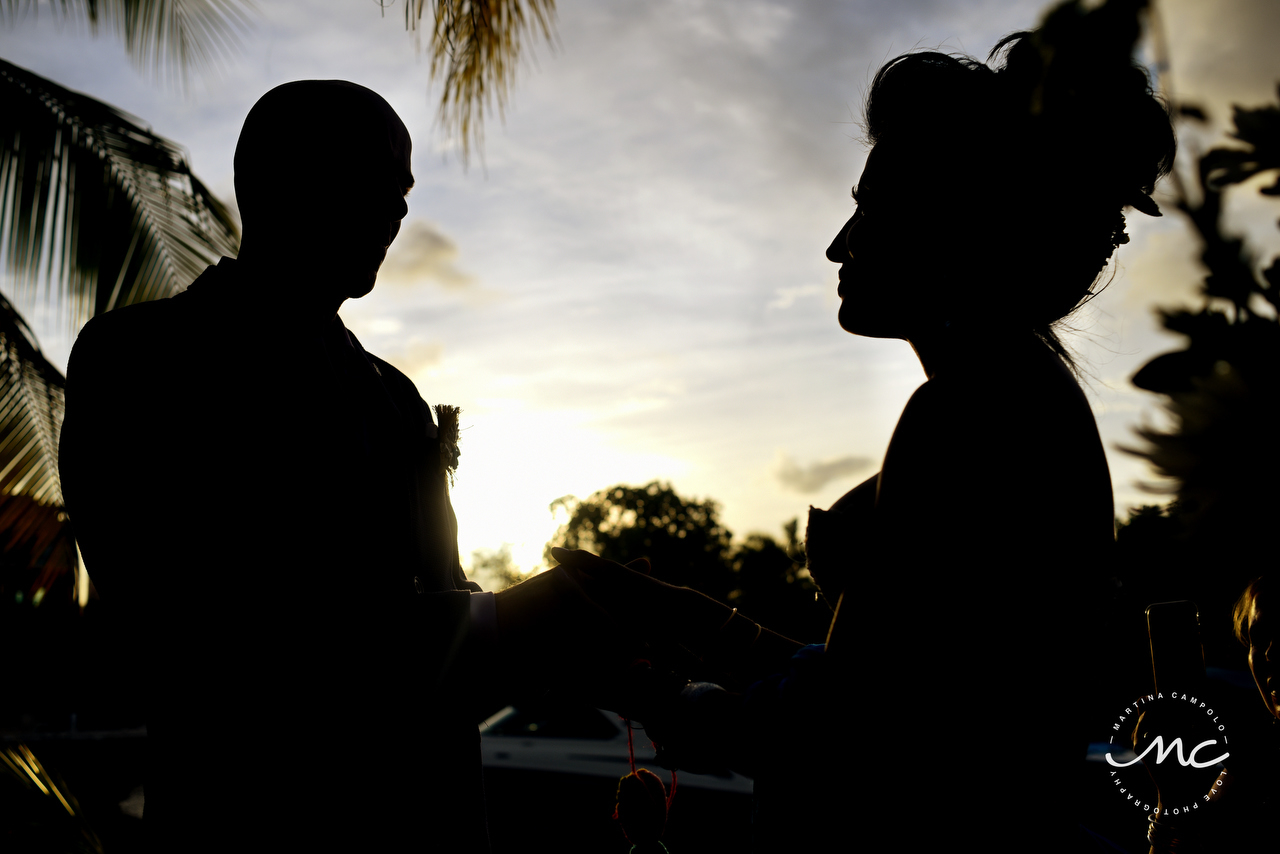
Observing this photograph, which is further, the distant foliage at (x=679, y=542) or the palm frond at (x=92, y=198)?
the distant foliage at (x=679, y=542)

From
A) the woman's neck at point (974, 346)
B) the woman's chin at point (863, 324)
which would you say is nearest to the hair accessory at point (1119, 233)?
the woman's neck at point (974, 346)

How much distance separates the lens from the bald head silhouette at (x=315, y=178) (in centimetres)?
168

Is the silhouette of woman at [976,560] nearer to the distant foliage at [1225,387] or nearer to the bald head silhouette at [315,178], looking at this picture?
the distant foliage at [1225,387]

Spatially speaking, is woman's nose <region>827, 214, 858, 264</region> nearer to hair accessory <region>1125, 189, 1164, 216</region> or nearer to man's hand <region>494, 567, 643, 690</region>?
hair accessory <region>1125, 189, 1164, 216</region>

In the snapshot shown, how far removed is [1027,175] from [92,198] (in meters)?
4.32

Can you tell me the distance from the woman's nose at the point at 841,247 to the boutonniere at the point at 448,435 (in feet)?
3.35

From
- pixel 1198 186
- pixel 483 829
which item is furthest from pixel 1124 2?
pixel 483 829

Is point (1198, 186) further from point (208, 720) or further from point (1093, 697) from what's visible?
point (208, 720)

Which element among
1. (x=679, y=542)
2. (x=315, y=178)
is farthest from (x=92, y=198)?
(x=679, y=542)

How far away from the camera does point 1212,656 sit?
6.73m

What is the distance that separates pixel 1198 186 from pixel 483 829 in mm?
1763

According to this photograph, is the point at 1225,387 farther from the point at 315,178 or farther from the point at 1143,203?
the point at 315,178

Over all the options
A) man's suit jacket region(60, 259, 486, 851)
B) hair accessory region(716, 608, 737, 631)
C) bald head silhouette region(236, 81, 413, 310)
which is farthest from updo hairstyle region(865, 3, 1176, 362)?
man's suit jacket region(60, 259, 486, 851)

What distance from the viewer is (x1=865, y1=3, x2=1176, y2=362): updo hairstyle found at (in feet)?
4.80
